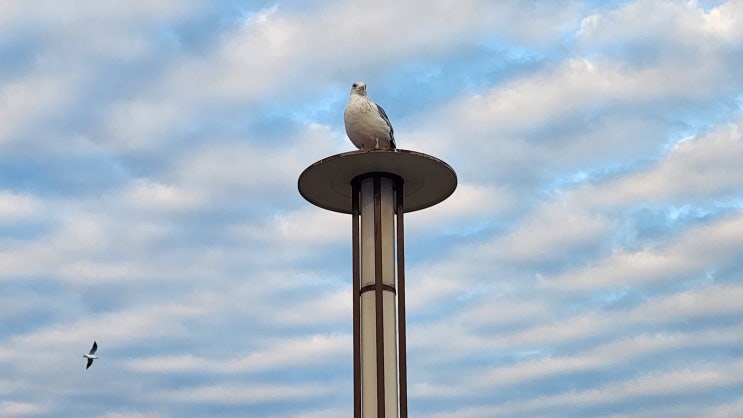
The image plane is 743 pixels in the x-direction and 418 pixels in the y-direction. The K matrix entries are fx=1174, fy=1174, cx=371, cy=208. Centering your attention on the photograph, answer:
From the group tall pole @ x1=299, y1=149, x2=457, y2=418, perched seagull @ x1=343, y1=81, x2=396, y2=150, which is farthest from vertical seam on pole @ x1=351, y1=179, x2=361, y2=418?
perched seagull @ x1=343, y1=81, x2=396, y2=150

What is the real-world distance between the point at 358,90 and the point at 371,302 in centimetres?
462

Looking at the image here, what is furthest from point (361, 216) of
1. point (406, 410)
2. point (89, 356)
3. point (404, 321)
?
point (89, 356)

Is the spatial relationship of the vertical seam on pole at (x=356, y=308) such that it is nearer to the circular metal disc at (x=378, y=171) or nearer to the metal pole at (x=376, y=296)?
the metal pole at (x=376, y=296)

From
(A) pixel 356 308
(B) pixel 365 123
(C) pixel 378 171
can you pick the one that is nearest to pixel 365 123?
(B) pixel 365 123

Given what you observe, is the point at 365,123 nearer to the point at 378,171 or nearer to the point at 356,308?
the point at 378,171

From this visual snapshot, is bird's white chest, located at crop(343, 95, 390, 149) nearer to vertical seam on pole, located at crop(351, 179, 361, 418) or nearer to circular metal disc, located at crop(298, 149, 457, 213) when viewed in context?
circular metal disc, located at crop(298, 149, 457, 213)

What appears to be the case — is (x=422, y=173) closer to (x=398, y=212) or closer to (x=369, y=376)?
(x=398, y=212)

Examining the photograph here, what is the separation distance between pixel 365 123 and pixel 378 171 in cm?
104

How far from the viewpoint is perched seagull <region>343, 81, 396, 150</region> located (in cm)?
2450

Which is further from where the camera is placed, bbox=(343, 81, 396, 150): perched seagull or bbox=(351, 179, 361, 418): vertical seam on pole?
bbox=(343, 81, 396, 150): perched seagull

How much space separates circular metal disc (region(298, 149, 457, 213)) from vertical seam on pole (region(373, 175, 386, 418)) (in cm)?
59

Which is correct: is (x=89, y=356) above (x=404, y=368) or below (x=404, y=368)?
above

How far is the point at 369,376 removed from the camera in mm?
23047

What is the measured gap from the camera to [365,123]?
24484 millimetres
